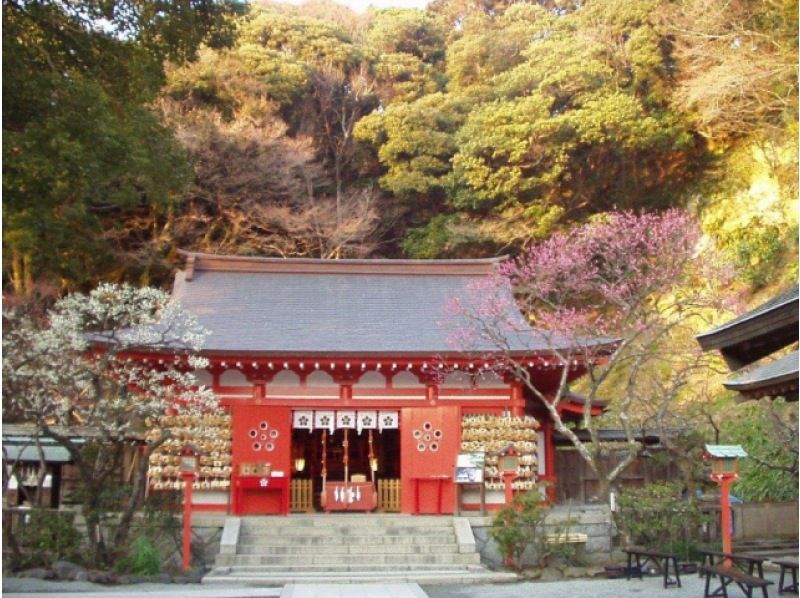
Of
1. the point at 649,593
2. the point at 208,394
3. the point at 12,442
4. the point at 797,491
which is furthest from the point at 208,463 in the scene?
the point at 797,491

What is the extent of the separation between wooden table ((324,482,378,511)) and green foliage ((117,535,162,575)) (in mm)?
4087

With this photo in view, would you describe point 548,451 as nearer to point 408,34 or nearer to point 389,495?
point 389,495

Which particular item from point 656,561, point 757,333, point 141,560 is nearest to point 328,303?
point 141,560

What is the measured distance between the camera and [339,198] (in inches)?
1132

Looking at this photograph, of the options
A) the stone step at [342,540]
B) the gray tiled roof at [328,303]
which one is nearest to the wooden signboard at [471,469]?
the stone step at [342,540]

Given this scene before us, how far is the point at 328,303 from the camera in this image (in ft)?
59.4

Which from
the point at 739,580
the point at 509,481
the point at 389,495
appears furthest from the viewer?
the point at 389,495

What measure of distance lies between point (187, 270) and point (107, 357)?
6758 mm

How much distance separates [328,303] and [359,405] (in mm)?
2975

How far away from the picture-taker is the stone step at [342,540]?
14.0m

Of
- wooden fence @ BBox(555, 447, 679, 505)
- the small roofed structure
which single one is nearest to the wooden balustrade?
wooden fence @ BBox(555, 447, 679, 505)

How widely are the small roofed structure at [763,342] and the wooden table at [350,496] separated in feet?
30.6

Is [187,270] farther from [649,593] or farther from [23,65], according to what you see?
[649,593]

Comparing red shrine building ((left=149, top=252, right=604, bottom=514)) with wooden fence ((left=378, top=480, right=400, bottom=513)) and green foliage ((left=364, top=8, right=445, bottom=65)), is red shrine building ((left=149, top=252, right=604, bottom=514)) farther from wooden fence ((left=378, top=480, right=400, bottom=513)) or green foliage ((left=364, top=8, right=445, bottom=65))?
green foliage ((left=364, top=8, right=445, bottom=65))
